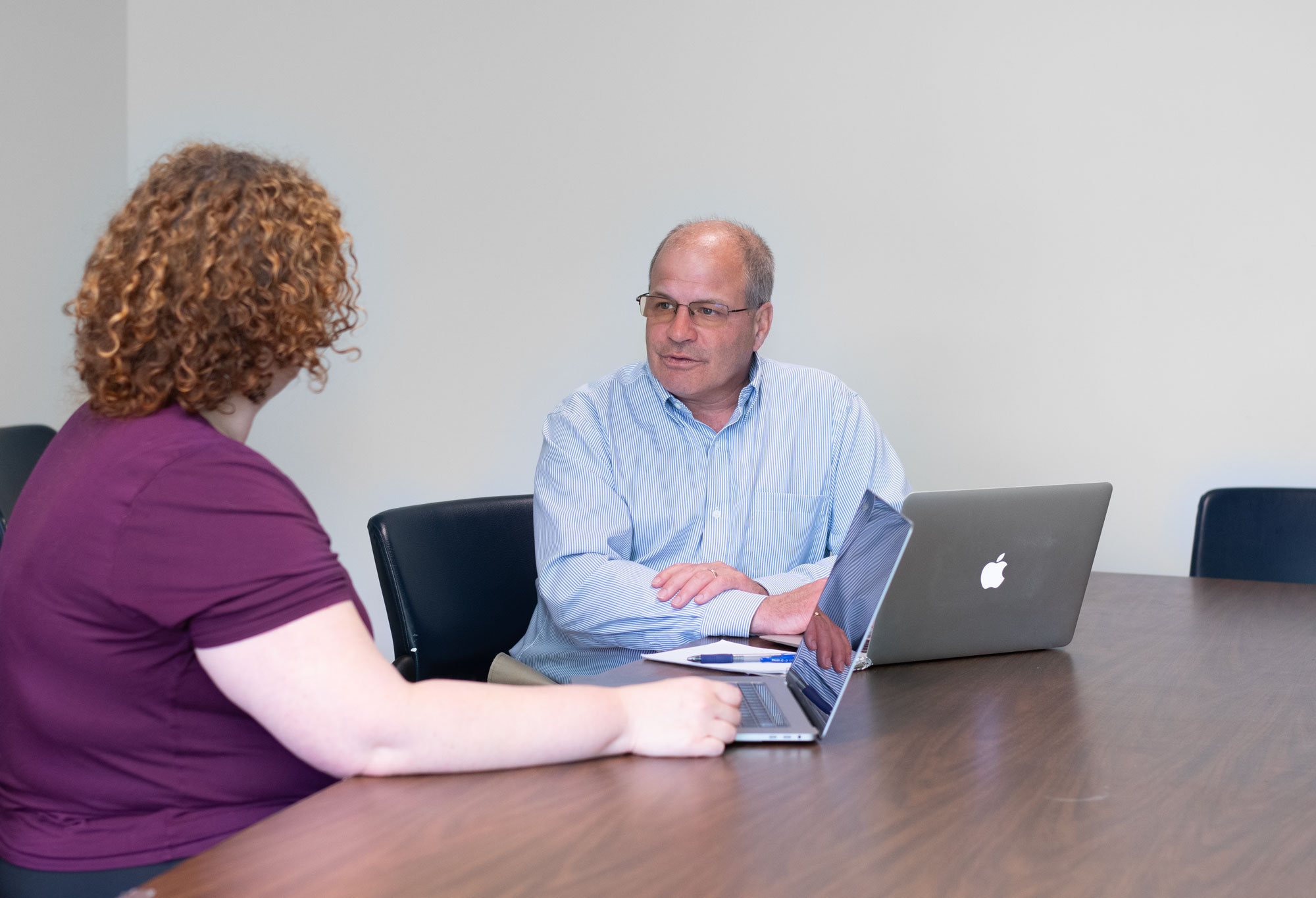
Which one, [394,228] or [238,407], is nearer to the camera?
[238,407]

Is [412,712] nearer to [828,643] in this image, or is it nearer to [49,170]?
[828,643]

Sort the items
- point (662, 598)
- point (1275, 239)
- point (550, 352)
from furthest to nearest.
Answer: point (550, 352), point (1275, 239), point (662, 598)

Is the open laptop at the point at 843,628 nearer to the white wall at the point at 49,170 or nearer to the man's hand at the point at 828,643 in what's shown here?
the man's hand at the point at 828,643

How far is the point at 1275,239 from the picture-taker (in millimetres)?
3055

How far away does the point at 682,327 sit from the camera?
2.30m

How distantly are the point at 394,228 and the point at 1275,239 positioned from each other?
2.71 m

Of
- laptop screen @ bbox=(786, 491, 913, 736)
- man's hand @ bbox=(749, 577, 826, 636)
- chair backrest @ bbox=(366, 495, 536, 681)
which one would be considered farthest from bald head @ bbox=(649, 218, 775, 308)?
laptop screen @ bbox=(786, 491, 913, 736)

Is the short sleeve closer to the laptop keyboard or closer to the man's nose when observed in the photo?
the laptop keyboard

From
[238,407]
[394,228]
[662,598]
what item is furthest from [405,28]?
[238,407]

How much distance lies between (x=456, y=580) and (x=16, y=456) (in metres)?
1.16

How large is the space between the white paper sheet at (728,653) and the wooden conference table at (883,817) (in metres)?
0.12

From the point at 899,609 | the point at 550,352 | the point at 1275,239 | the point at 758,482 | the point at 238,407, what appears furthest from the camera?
the point at 550,352

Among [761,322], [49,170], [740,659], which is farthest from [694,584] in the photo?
[49,170]

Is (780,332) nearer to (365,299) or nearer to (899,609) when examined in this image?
(365,299)
